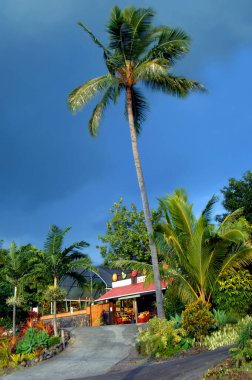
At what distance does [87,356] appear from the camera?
16094 millimetres

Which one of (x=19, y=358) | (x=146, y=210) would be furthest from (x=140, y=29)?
(x=19, y=358)

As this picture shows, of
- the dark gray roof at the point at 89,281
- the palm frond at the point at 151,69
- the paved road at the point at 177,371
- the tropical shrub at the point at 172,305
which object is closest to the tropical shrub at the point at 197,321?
the paved road at the point at 177,371

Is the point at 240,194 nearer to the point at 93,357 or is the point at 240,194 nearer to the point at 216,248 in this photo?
the point at 216,248

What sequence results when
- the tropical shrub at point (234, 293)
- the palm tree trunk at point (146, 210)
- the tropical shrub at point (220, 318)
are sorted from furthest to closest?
the palm tree trunk at point (146, 210) < the tropical shrub at point (234, 293) < the tropical shrub at point (220, 318)

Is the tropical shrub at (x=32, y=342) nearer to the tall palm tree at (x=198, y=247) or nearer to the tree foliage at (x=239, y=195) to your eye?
the tall palm tree at (x=198, y=247)

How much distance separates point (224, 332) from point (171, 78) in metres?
10.9

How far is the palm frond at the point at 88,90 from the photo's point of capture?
18.2 m

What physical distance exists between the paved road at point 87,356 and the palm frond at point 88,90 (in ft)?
33.1

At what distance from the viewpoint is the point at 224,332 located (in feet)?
43.3

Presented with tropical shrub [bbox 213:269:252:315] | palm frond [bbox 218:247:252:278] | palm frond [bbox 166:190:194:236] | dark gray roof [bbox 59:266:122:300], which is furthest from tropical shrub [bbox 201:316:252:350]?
dark gray roof [bbox 59:266:122:300]

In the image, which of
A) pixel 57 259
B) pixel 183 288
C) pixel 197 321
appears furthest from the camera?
pixel 57 259

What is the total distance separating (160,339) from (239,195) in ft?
33.8

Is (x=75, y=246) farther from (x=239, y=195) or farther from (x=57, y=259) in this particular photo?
(x=239, y=195)

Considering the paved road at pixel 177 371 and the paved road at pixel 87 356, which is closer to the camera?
the paved road at pixel 177 371
